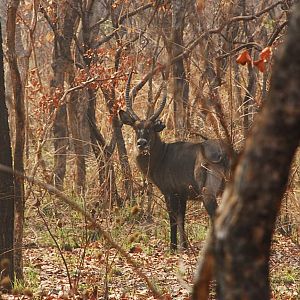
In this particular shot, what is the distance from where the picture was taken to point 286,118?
7.80ft

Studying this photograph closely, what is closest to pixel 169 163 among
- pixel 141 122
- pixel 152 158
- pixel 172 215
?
pixel 152 158

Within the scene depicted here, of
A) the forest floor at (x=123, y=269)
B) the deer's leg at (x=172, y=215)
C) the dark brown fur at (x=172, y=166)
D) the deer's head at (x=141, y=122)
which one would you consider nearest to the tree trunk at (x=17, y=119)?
the forest floor at (x=123, y=269)

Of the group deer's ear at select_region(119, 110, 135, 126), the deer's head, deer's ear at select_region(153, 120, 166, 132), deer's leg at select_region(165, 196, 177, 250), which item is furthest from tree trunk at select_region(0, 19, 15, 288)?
deer's ear at select_region(153, 120, 166, 132)

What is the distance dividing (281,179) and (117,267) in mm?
7290

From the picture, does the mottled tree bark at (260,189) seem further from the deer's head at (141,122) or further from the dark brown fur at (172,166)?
the deer's head at (141,122)

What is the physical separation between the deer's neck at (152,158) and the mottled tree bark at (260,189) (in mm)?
10504

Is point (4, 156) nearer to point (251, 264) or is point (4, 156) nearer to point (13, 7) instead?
point (13, 7)

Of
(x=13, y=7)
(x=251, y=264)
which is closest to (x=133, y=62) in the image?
(x=13, y=7)

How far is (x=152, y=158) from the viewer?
13.3m

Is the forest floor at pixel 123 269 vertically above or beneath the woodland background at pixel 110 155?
beneath

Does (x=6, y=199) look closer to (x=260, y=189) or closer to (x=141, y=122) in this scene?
(x=141, y=122)

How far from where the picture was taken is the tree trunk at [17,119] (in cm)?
822

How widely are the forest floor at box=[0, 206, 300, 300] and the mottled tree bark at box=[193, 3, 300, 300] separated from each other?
11.9 ft

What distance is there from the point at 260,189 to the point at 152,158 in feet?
35.7
